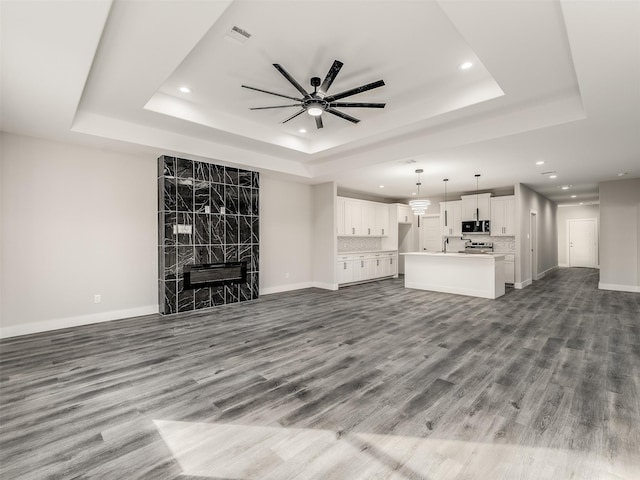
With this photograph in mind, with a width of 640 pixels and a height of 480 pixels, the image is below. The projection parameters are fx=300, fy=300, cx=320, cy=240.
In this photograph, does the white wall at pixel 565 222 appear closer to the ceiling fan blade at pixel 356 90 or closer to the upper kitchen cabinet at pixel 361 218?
the upper kitchen cabinet at pixel 361 218

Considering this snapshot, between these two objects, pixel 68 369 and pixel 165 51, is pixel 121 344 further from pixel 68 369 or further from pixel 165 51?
pixel 165 51

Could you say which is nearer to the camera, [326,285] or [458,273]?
[458,273]

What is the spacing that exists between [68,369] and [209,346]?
139 centimetres

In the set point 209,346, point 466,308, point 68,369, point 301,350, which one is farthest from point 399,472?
point 466,308

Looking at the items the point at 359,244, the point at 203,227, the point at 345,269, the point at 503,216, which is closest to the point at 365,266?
the point at 345,269

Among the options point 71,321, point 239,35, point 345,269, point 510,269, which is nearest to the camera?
point 239,35

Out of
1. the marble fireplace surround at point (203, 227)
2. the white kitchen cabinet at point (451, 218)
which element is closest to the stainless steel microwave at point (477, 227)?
the white kitchen cabinet at point (451, 218)

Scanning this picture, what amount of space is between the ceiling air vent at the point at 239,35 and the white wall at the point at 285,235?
4247mm

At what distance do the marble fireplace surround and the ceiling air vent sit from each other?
3071mm

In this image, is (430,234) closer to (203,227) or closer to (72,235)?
(203,227)

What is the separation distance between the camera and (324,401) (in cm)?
249

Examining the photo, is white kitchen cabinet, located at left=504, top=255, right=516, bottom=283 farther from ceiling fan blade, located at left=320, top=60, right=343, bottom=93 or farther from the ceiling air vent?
the ceiling air vent

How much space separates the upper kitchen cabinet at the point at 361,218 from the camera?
844cm

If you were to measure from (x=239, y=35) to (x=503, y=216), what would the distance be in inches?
325
